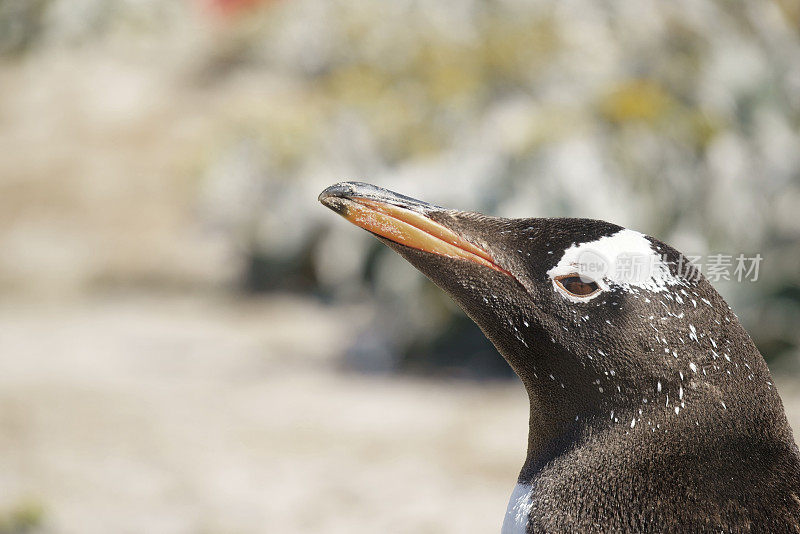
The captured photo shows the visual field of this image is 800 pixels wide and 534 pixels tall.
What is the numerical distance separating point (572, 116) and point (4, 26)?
8.96 m

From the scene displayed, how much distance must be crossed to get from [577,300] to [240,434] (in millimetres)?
3242

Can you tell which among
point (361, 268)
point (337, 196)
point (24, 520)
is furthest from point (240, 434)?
point (337, 196)

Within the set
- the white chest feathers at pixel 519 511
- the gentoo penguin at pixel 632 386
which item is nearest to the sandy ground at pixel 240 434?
the white chest feathers at pixel 519 511

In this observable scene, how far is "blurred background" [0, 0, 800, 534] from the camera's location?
3941mm

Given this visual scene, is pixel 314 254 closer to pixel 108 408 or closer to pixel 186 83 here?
pixel 108 408

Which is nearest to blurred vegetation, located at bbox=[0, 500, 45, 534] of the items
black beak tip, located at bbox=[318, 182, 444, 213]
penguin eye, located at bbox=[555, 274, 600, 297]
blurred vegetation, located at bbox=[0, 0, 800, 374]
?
blurred vegetation, located at bbox=[0, 0, 800, 374]

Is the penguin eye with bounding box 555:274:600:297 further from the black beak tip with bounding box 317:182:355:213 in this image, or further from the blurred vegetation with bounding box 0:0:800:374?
the blurred vegetation with bounding box 0:0:800:374

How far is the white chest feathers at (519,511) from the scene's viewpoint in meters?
1.47

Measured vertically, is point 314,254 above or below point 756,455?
above

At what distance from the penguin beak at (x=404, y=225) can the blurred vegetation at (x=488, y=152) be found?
2.94 meters

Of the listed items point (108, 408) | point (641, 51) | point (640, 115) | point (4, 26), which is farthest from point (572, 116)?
point (4, 26)

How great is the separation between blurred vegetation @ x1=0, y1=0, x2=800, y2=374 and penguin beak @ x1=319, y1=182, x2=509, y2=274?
294 centimetres

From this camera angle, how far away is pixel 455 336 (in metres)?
4.92

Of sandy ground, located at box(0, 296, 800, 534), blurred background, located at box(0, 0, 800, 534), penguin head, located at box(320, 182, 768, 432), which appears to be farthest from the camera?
blurred background, located at box(0, 0, 800, 534)
